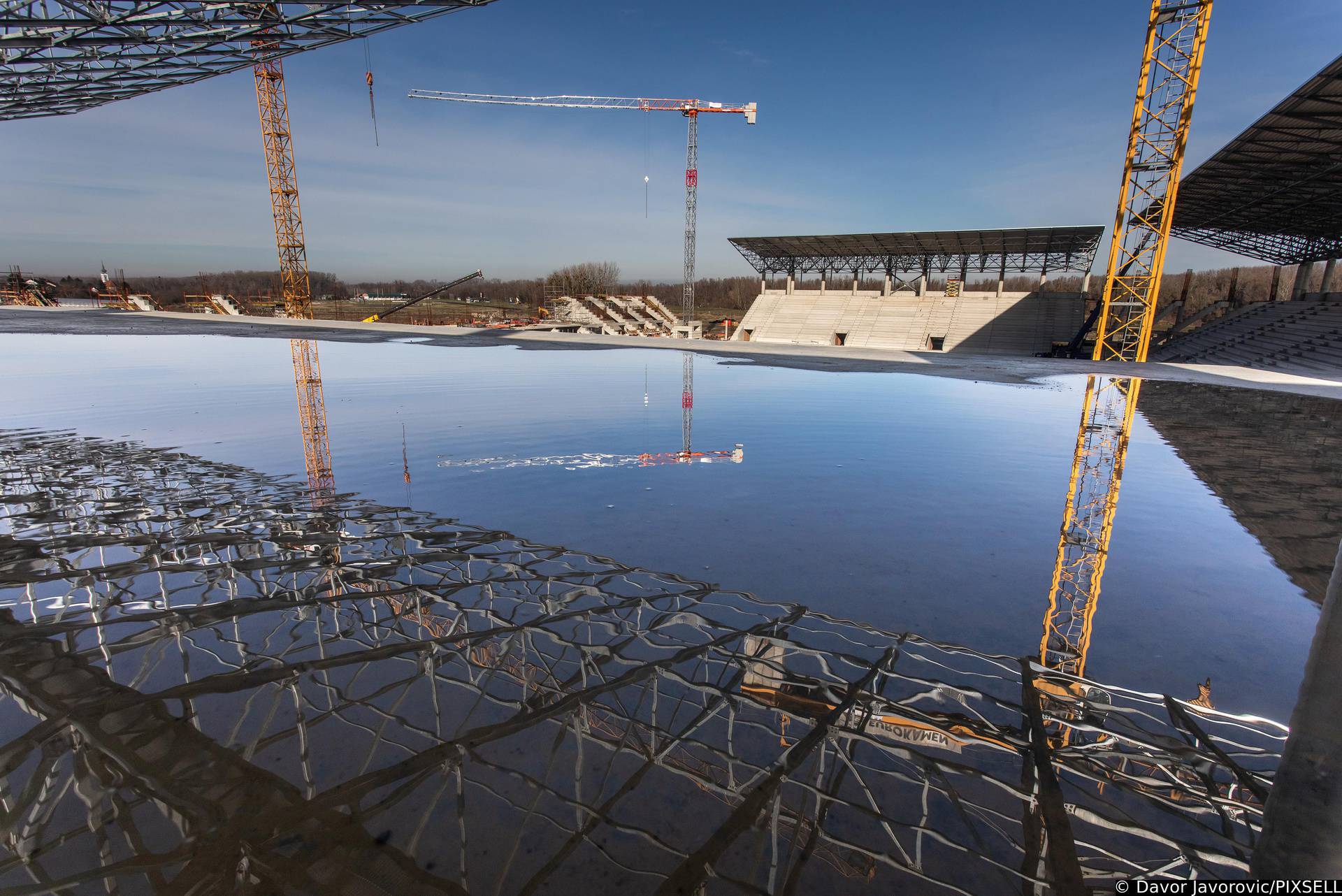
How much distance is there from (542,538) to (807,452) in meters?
4.41

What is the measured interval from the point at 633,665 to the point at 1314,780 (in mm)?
2520

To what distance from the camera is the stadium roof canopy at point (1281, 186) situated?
71.1 ft

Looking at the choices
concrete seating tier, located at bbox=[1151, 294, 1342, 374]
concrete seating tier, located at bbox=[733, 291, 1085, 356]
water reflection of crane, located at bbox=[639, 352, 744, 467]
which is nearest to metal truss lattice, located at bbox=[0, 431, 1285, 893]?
water reflection of crane, located at bbox=[639, 352, 744, 467]

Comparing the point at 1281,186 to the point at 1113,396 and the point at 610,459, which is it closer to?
the point at 1113,396

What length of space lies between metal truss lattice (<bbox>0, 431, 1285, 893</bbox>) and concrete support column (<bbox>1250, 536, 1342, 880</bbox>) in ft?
1.93

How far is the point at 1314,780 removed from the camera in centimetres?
159

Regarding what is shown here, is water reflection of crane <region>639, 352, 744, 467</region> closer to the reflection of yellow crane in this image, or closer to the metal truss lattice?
the metal truss lattice

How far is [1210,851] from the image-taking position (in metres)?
2.18

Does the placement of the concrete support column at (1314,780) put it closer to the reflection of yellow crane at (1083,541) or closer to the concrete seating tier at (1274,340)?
the reflection of yellow crane at (1083,541)

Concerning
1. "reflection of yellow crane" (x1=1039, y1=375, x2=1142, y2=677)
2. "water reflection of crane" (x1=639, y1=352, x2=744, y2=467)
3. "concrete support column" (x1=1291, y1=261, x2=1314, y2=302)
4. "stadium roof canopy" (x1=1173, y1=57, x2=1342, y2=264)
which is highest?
"stadium roof canopy" (x1=1173, y1=57, x2=1342, y2=264)

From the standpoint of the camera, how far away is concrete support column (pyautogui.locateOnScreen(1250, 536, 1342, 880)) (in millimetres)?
1562

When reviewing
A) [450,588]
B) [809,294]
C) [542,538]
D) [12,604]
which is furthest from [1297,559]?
[809,294]

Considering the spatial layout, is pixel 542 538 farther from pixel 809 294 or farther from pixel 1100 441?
pixel 809 294

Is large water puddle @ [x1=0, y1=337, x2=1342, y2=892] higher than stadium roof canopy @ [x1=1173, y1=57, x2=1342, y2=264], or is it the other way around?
stadium roof canopy @ [x1=1173, y1=57, x2=1342, y2=264]
